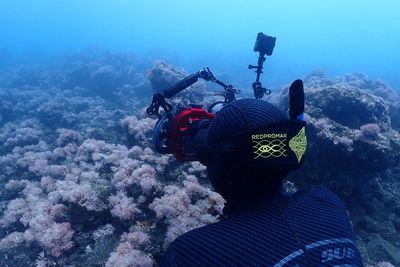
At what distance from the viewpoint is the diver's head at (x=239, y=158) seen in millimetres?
1891

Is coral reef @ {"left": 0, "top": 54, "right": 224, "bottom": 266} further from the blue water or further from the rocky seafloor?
the blue water

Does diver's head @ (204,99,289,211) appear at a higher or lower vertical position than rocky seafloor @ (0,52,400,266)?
higher

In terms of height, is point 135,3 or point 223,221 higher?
point 135,3

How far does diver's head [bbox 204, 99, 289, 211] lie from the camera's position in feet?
6.20

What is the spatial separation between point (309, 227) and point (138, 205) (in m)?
4.52

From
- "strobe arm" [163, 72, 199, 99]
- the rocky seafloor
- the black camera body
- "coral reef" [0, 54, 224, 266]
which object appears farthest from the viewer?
the black camera body

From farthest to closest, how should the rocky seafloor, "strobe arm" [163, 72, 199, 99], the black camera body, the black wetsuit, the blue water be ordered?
the blue water
the black camera body
the rocky seafloor
"strobe arm" [163, 72, 199, 99]
the black wetsuit

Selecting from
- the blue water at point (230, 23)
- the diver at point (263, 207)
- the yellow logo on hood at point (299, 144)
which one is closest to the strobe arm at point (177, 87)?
the diver at point (263, 207)

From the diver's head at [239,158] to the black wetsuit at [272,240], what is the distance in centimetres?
13

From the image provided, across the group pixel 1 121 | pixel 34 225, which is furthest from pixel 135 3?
pixel 34 225

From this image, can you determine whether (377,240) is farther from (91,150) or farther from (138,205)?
(91,150)

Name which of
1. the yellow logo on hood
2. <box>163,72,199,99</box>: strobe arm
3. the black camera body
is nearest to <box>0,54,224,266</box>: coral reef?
<box>163,72,199,99</box>: strobe arm

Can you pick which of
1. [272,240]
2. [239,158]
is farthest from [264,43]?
[272,240]

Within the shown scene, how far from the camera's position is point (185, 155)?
3525 millimetres
